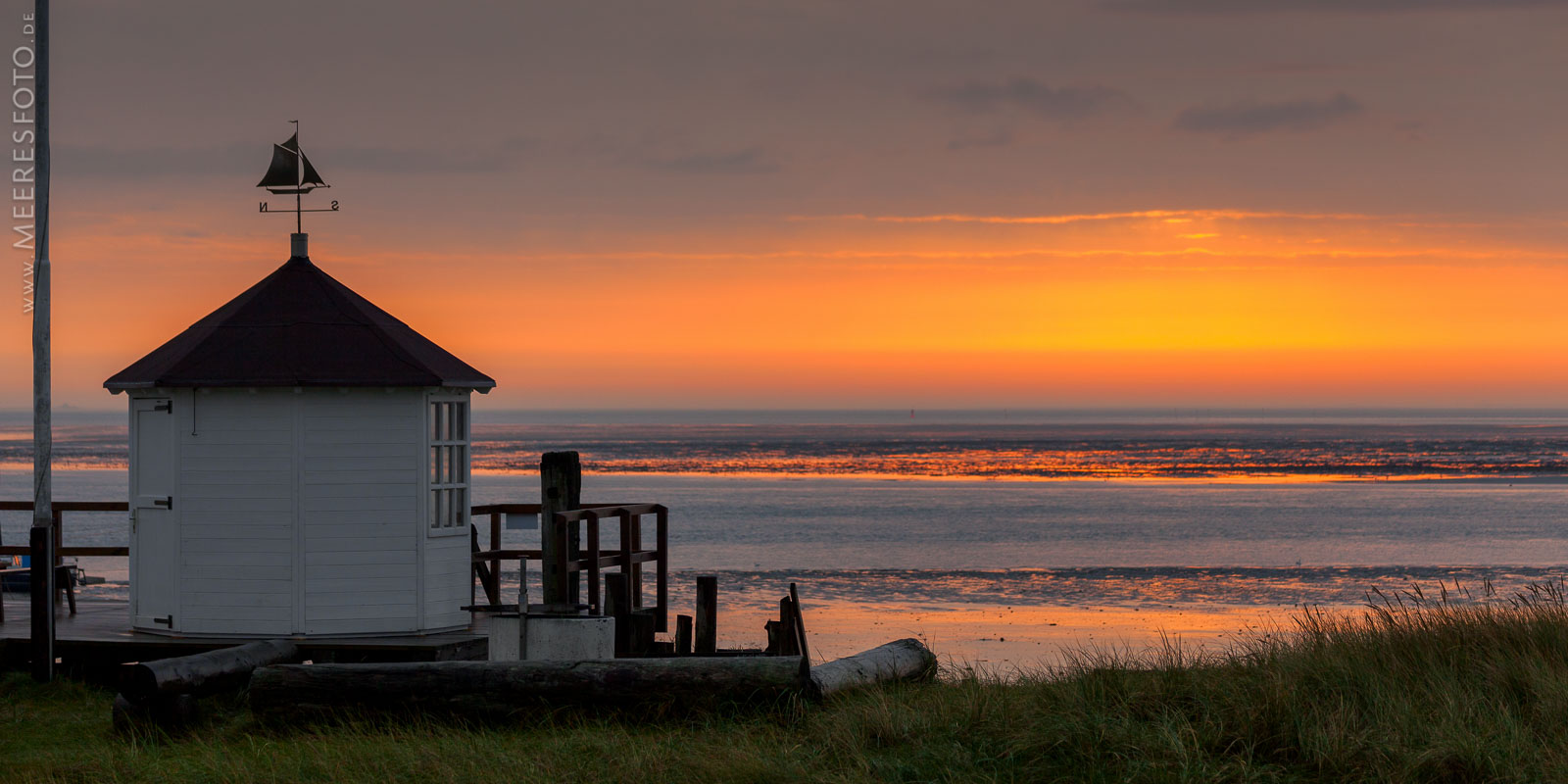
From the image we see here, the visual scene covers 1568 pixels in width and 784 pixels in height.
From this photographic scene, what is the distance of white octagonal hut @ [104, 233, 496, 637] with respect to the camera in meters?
13.7

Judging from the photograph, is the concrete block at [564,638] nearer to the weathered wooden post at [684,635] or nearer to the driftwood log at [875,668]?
the driftwood log at [875,668]

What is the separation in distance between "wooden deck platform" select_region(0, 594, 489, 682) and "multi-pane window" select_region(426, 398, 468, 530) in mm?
1249

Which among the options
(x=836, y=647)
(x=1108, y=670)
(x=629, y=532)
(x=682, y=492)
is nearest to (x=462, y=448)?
(x=629, y=532)

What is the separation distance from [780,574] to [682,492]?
25.8 m

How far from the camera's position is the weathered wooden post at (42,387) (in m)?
13.1

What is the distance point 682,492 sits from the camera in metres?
53.6

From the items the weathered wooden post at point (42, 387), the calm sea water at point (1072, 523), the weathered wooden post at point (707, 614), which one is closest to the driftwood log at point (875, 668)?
the weathered wooden post at point (707, 614)

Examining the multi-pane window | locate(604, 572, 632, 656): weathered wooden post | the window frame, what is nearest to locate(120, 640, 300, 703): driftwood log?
the window frame

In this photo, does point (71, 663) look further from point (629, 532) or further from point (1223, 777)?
point (1223, 777)

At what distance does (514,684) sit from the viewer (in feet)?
35.3

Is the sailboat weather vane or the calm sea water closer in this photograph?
the sailboat weather vane

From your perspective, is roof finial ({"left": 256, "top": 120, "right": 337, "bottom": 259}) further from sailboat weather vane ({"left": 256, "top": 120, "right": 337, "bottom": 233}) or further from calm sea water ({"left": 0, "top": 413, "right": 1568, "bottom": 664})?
calm sea water ({"left": 0, "top": 413, "right": 1568, "bottom": 664})

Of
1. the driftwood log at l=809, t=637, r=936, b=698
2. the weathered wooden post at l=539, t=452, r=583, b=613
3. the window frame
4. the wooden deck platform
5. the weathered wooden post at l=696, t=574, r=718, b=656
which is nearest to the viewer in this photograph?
the driftwood log at l=809, t=637, r=936, b=698

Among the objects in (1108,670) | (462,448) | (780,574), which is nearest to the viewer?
(1108,670)
